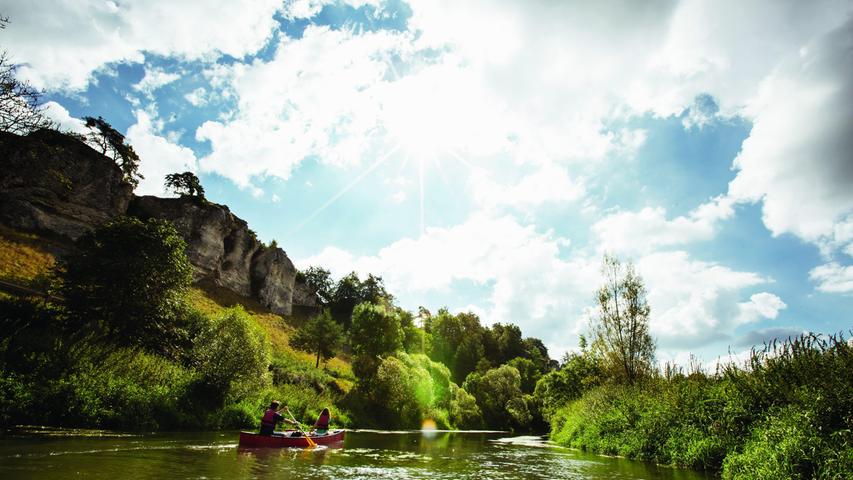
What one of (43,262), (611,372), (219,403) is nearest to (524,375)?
(611,372)

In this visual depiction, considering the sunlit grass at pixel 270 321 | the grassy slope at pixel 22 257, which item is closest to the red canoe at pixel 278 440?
the sunlit grass at pixel 270 321

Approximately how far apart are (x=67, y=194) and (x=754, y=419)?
70.6m

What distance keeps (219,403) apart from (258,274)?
57876mm

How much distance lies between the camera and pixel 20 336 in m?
20.2

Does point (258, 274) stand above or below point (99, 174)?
below

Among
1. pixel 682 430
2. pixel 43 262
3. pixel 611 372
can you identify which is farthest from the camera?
pixel 43 262

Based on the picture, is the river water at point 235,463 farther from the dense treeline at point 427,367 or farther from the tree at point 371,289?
the tree at point 371,289

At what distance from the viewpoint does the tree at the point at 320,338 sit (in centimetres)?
5878

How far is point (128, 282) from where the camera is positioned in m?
27.3

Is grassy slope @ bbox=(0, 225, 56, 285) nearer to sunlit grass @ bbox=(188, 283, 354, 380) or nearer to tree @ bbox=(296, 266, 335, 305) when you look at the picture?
sunlit grass @ bbox=(188, 283, 354, 380)

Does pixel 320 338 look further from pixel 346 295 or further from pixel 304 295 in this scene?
pixel 346 295

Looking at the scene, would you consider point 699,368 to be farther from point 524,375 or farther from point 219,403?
point 524,375

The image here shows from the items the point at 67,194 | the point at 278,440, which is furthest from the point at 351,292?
the point at 278,440

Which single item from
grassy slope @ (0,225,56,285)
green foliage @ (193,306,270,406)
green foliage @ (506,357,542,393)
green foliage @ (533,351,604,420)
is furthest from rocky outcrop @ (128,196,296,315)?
green foliage @ (533,351,604,420)
